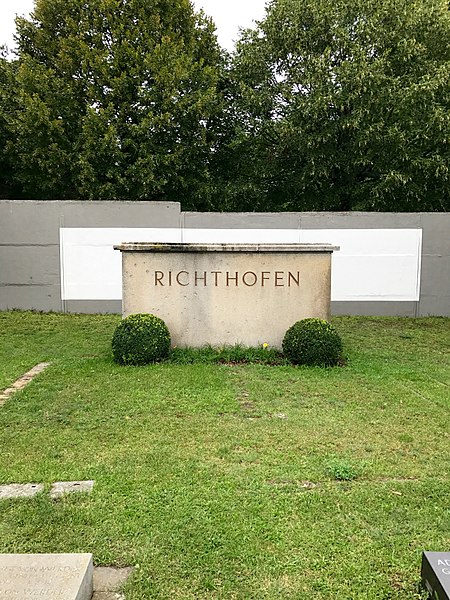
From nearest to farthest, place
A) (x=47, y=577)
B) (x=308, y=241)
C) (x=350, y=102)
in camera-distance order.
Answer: (x=47, y=577) → (x=308, y=241) → (x=350, y=102)

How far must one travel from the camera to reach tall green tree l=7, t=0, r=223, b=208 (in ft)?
48.2

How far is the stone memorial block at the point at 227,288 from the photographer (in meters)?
7.27

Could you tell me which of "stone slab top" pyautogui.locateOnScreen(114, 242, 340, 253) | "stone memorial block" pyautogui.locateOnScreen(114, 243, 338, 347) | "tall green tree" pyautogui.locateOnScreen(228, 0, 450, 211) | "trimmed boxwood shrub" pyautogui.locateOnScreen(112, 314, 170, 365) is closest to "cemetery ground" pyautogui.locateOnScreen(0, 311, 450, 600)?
"trimmed boxwood shrub" pyautogui.locateOnScreen(112, 314, 170, 365)

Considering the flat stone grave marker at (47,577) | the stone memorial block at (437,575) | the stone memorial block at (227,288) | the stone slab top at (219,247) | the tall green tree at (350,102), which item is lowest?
the flat stone grave marker at (47,577)

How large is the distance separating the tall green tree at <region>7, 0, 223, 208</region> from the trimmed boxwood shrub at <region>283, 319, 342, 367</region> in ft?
30.6

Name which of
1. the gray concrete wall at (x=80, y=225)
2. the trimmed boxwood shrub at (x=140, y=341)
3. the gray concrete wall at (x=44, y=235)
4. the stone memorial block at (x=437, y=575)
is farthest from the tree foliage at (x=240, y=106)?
the stone memorial block at (x=437, y=575)

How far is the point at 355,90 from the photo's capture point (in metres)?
13.4

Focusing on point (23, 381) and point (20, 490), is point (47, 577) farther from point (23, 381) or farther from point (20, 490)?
point (23, 381)

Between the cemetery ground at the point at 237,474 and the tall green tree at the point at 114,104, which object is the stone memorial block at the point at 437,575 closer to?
the cemetery ground at the point at 237,474

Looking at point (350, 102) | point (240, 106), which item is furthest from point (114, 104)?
point (350, 102)

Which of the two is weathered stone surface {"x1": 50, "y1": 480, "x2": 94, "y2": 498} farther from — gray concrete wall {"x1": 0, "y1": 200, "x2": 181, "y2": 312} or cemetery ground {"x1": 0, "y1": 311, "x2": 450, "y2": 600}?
gray concrete wall {"x1": 0, "y1": 200, "x2": 181, "y2": 312}

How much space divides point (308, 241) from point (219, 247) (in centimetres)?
464

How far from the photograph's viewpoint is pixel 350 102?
1367cm

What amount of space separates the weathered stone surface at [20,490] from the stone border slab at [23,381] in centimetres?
203
